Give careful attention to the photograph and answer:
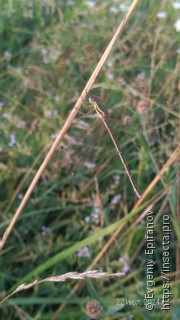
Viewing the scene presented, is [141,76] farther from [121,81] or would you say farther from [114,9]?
[114,9]

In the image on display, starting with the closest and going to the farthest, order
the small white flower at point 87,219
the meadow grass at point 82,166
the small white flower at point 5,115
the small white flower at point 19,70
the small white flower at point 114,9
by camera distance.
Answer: the meadow grass at point 82,166 → the small white flower at point 87,219 → the small white flower at point 5,115 → the small white flower at point 19,70 → the small white flower at point 114,9

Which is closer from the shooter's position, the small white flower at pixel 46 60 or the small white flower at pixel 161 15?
the small white flower at pixel 46 60

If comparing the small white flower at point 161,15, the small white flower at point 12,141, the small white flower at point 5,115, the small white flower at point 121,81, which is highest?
the small white flower at point 161,15

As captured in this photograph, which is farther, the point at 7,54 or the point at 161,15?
the point at 161,15

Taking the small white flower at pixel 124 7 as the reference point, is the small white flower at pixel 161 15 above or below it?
below

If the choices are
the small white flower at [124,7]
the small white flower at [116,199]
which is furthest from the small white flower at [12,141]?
the small white flower at [124,7]

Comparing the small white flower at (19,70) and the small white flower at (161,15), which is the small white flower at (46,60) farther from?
the small white flower at (161,15)

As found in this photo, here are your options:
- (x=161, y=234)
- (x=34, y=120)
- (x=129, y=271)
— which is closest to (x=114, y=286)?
(x=129, y=271)

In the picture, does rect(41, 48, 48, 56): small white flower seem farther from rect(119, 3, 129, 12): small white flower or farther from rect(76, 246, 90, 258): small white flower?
rect(76, 246, 90, 258): small white flower

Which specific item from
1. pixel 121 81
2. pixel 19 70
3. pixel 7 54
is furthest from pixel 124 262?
pixel 7 54

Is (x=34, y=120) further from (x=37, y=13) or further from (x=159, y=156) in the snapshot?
(x=37, y=13)
